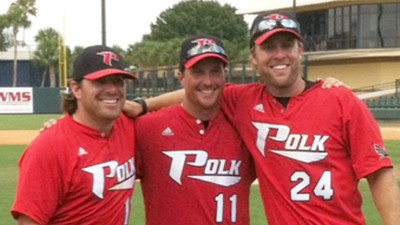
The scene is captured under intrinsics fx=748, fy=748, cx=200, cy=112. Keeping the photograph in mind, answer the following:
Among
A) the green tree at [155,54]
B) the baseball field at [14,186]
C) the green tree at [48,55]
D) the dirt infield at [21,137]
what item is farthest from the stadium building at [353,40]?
the baseball field at [14,186]

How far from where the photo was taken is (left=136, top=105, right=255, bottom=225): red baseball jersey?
15.0ft

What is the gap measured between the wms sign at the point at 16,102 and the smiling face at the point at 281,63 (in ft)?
113

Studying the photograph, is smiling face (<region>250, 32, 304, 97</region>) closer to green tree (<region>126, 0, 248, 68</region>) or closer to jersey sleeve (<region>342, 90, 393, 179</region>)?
jersey sleeve (<region>342, 90, 393, 179</region>)

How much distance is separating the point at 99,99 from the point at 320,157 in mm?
1284

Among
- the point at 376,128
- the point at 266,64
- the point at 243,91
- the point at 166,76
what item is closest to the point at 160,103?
the point at 243,91

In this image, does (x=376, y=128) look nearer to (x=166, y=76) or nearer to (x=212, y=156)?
(x=212, y=156)

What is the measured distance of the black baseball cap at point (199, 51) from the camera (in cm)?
453

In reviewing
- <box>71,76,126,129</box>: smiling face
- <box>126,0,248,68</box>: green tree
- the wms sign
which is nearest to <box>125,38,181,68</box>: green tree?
<box>126,0,248,68</box>: green tree

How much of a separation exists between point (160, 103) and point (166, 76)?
28781 mm

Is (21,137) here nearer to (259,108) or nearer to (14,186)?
(14,186)

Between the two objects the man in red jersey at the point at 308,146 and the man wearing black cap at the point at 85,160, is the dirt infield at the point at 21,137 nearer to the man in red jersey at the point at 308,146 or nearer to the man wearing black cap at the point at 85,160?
the man wearing black cap at the point at 85,160

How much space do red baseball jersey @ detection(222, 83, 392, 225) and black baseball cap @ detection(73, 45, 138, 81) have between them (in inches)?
37.6

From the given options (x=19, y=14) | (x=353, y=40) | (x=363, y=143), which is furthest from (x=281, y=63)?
(x=19, y=14)

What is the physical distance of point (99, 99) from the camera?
418 cm
